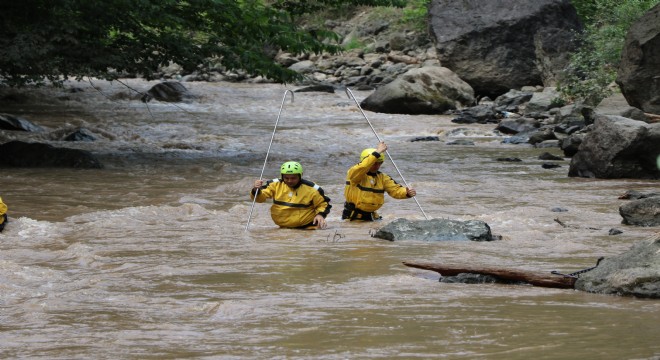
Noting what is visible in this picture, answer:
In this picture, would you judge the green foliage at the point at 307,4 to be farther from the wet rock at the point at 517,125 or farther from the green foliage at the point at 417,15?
the green foliage at the point at 417,15

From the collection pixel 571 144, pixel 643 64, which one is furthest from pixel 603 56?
pixel 571 144

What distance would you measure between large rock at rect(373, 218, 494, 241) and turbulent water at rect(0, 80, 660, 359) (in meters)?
0.19

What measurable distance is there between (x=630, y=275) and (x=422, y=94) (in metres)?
23.4

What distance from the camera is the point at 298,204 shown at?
1193 cm

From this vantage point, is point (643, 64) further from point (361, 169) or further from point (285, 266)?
point (285, 266)

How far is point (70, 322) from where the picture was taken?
263 inches

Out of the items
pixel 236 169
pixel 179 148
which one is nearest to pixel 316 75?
pixel 179 148

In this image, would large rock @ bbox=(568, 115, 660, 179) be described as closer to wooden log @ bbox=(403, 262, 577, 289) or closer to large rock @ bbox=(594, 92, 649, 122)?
large rock @ bbox=(594, 92, 649, 122)

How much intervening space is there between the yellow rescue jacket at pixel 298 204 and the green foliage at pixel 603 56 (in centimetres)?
1650

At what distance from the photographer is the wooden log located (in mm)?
7645

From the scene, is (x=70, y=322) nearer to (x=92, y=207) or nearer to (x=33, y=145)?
(x=92, y=207)

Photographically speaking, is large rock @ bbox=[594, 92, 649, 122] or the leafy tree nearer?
the leafy tree

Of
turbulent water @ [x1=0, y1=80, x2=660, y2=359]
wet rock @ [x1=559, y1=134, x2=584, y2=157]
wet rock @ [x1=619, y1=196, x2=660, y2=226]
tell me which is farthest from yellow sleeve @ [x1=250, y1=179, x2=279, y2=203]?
wet rock @ [x1=559, y1=134, x2=584, y2=157]

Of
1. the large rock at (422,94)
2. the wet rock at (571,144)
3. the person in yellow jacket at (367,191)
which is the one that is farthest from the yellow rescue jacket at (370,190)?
the large rock at (422,94)
